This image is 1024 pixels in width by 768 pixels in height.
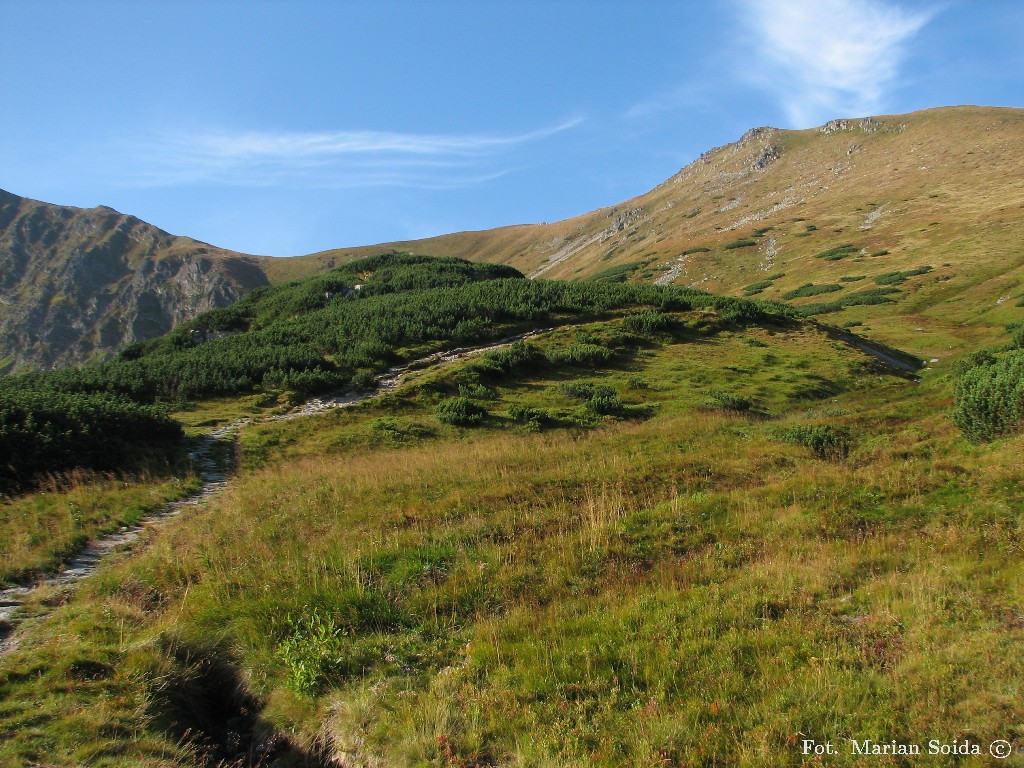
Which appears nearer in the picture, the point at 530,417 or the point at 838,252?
the point at 530,417

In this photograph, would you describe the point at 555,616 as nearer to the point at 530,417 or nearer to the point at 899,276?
the point at 530,417

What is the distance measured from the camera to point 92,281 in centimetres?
13212

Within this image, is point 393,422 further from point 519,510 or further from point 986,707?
point 986,707

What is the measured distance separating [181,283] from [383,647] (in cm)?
15873

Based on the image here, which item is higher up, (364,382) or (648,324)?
(648,324)

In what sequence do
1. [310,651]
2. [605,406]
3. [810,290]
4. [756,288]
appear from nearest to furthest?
[310,651]
[605,406]
[810,290]
[756,288]

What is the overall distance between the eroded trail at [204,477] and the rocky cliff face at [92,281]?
112 metres

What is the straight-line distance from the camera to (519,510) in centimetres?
1052

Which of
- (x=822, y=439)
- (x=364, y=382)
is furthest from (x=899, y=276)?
(x=364, y=382)

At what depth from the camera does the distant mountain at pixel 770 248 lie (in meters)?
60.6

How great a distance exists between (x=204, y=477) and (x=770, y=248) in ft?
340

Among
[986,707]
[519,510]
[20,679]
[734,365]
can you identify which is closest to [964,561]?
[986,707]

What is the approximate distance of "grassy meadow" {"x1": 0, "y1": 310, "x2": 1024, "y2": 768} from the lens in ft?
14.9

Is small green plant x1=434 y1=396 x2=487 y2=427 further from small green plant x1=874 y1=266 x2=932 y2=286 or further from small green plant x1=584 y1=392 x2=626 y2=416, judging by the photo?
small green plant x1=874 y1=266 x2=932 y2=286
